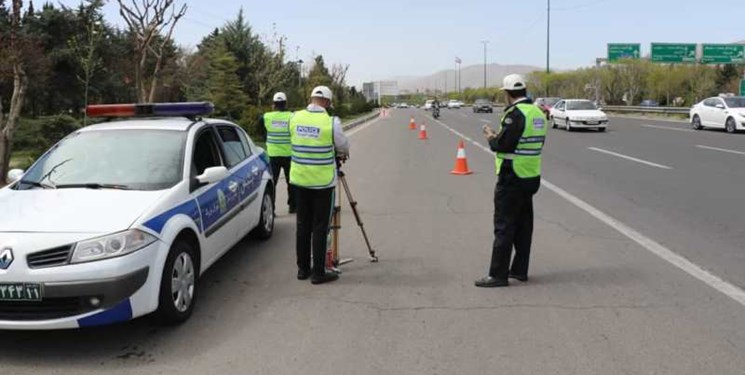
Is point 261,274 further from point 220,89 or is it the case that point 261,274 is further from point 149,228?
→ point 220,89

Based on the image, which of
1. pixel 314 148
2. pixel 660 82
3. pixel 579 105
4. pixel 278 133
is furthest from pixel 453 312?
pixel 660 82

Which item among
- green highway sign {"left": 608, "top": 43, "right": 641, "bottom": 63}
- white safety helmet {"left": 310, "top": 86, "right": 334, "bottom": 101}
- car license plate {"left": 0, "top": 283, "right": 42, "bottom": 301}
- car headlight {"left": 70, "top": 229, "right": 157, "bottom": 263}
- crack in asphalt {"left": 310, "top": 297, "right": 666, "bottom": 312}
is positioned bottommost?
crack in asphalt {"left": 310, "top": 297, "right": 666, "bottom": 312}

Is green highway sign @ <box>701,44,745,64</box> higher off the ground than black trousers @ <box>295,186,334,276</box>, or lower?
higher

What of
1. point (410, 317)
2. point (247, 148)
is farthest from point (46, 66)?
point (410, 317)

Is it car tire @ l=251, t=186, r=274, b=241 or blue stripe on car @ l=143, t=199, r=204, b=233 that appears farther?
car tire @ l=251, t=186, r=274, b=241

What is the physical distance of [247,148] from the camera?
7422mm

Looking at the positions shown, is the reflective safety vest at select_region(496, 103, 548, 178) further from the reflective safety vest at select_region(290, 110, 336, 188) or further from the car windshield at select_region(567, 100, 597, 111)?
the car windshield at select_region(567, 100, 597, 111)

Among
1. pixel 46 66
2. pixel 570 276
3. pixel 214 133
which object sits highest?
pixel 46 66

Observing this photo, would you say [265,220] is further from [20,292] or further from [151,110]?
[20,292]

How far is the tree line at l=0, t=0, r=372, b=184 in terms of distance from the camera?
49.8ft

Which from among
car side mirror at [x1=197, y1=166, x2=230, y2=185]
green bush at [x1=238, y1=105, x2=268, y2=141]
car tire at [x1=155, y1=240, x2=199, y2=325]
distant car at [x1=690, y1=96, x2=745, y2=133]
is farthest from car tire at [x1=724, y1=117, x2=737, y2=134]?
car tire at [x1=155, y1=240, x2=199, y2=325]

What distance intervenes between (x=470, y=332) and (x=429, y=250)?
98.3 inches

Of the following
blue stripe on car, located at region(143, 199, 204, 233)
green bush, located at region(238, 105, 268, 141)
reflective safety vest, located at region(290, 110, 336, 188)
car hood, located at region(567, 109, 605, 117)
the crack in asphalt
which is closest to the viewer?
blue stripe on car, located at region(143, 199, 204, 233)

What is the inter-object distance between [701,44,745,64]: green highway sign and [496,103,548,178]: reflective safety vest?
50727 mm
